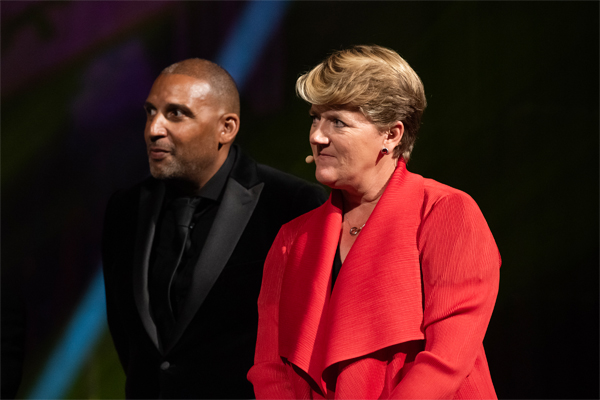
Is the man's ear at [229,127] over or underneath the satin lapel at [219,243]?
over

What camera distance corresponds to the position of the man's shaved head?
251 cm

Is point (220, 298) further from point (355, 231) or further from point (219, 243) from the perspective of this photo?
point (355, 231)

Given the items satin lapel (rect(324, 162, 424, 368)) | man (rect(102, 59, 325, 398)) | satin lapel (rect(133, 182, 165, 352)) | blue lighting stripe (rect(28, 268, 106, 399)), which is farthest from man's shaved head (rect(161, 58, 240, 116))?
blue lighting stripe (rect(28, 268, 106, 399))

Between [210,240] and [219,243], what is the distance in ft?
0.13

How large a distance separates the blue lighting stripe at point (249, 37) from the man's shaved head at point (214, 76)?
201 mm

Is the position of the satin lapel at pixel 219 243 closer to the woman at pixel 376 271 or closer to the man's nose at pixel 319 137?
the woman at pixel 376 271

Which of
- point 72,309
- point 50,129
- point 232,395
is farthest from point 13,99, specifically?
point 232,395

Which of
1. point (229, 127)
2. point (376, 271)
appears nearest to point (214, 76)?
point (229, 127)

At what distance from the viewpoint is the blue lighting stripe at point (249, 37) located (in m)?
2.79

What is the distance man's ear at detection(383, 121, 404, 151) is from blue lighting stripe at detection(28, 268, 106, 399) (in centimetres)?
183

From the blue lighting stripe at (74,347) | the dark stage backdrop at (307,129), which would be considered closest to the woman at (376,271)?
the dark stage backdrop at (307,129)

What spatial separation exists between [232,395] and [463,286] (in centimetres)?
122

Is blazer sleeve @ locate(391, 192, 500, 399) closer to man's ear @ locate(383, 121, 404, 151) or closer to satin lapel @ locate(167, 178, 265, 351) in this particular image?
man's ear @ locate(383, 121, 404, 151)

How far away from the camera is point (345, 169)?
174 cm
